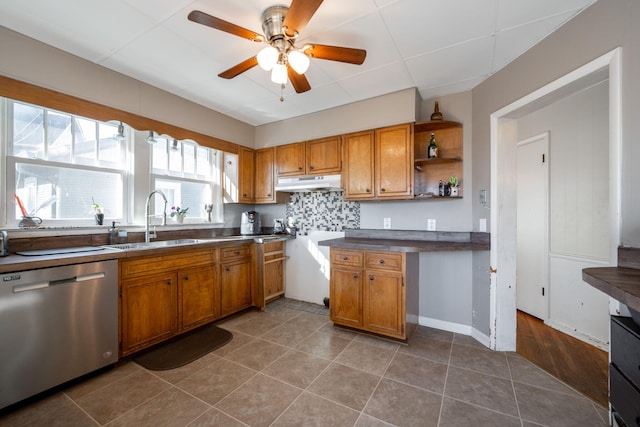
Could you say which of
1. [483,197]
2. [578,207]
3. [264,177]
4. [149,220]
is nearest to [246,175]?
[264,177]

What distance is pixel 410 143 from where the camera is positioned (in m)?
2.72

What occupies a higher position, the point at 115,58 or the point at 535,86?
the point at 115,58

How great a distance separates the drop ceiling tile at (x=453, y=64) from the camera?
210 cm

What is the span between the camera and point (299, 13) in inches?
54.3

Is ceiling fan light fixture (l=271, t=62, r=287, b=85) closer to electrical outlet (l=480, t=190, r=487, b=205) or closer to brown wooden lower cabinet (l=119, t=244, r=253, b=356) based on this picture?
brown wooden lower cabinet (l=119, t=244, r=253, b=356)

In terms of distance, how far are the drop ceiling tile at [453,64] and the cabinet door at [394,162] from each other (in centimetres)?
49

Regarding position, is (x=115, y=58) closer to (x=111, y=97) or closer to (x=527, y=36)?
(x=111, y=97)

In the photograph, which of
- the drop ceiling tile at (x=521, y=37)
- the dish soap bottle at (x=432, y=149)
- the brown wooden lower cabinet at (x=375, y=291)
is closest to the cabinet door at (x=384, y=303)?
the brown wooden lower cabinet at (x=375, y=291)

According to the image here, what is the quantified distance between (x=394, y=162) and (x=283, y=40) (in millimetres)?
1625

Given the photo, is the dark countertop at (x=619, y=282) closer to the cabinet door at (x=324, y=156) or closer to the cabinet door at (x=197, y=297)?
the cabinet door at (x=324, y=156)

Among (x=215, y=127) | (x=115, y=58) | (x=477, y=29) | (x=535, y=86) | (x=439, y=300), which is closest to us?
(x=477, y=29)

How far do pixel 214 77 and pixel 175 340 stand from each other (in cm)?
266

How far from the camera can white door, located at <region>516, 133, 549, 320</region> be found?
3.03 m

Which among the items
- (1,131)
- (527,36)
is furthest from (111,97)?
Answer: (527,36)
